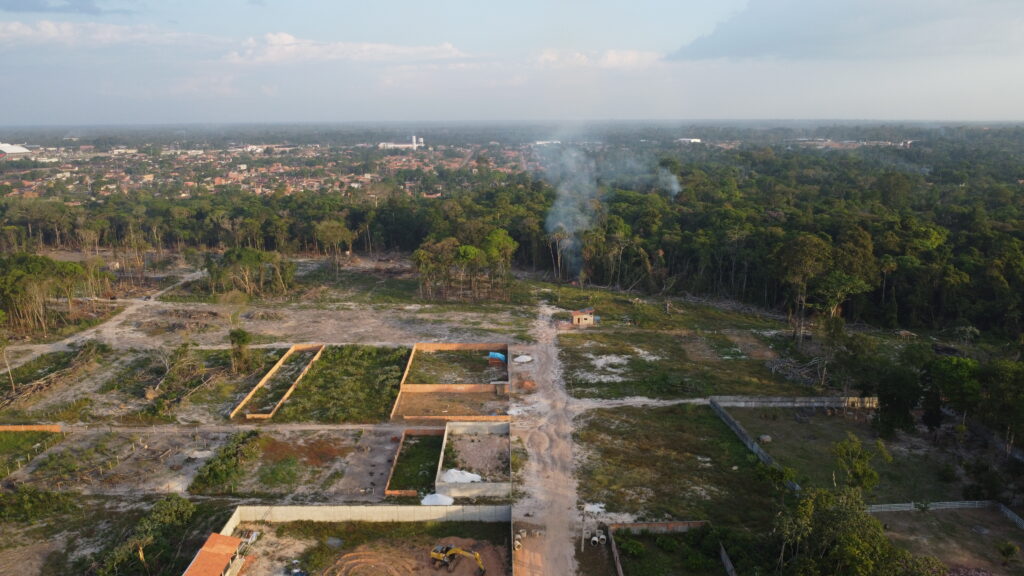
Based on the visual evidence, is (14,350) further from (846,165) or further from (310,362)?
(846,165)

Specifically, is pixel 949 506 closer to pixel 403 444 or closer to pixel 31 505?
pixel 403 444

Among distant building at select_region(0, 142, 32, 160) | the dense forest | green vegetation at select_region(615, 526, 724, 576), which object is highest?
distant building at select_region(0, 142, 32, 160)

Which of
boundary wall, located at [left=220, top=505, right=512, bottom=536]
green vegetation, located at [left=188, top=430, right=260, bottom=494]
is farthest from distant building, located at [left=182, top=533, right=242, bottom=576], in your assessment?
green vegetation, located at [left=188, top=430, right=260, bottom=494]

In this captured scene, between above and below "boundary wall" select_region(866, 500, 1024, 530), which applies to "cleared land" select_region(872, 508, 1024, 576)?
below

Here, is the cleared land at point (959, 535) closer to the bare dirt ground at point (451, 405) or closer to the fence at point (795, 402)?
the fence at point (795, 402)

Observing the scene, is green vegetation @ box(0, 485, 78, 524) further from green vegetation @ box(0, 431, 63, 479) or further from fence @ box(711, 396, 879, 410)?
fence @ box(711, 396, 879, 410)

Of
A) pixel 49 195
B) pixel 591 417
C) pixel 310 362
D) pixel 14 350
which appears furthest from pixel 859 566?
pixel 49 195

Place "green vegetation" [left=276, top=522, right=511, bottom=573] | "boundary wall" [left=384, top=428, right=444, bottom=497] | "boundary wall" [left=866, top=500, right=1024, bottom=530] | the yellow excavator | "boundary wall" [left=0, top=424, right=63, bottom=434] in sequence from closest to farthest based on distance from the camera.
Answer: the yellow excavator, "green vegetation" [left=276, top=522, right=511, bottom=573], "boundary wall" [left=866, top=500, right=1024, bottom=530], "boundary wall" [left=384, top=428, right=444, bottom=497], "boundary wall" [left=0, top=424, right=63, bottom=434]
